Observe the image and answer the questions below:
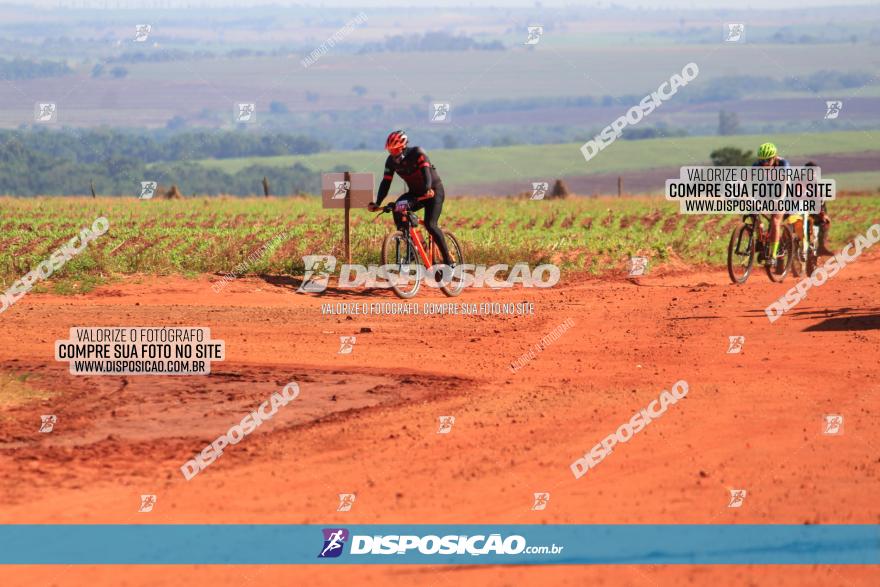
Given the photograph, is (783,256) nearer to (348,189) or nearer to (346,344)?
(348,189)

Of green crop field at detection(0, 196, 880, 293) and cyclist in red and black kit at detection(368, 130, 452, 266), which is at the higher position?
cyclist in red and black kit at detection(368, 130, 452, 266)

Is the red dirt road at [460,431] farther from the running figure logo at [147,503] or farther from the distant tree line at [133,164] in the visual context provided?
the distant tree line at [133,164]

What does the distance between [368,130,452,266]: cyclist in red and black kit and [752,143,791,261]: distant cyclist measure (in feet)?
14.8

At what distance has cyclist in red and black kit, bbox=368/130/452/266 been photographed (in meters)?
16.3

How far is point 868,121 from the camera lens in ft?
629

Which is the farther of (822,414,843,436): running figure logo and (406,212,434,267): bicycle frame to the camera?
(406,212,434,267): bicycle frame

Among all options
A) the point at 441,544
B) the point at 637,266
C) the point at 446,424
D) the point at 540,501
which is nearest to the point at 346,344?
the point at 446,424

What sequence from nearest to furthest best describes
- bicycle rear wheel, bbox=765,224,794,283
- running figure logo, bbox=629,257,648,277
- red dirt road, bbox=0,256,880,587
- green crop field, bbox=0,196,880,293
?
red dirt road, bbox=0,256,880,587
bicycle rear wheel, bbox=765,224,794,283
green crop field, bbox=0,196,880,293
running figure logo, bbox=629,257,648,277

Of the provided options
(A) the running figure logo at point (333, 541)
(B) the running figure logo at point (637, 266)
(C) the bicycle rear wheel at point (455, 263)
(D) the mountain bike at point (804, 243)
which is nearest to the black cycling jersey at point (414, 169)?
(C) the bicycle rear wheel at point (455, 263)

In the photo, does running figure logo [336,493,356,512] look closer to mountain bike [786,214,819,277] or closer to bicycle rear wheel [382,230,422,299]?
bicycle rear wheel [382,230,422,299]

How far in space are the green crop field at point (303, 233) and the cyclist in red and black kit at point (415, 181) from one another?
3.51 meters

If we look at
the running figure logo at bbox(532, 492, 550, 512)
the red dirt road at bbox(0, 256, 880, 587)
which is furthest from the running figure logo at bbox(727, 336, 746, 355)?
the running figure logo at bbox(532, 492, 550, 512)

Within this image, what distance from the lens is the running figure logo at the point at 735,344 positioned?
13.0 metres

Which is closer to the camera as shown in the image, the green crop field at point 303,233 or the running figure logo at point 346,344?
the running figure logo at point 346,344
